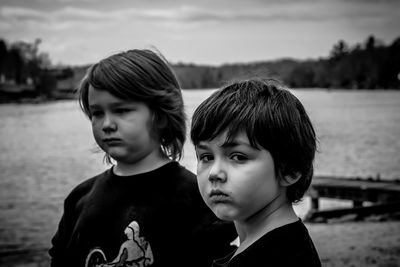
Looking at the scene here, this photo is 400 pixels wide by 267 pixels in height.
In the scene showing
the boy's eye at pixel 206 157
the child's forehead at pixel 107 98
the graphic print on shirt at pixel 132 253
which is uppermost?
the child's forehead at pixel 107 98

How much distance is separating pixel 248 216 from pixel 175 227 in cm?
78

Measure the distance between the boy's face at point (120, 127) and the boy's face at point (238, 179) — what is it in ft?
2.97

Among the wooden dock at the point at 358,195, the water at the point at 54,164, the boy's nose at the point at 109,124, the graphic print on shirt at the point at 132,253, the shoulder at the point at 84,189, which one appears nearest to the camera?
the graphic print on shirt at the point at 132,253

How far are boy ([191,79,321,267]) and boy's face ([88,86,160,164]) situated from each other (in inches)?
31.6

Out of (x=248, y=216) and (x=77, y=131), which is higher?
(x=248, y=216)

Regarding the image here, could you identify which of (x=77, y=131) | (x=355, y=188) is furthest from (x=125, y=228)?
(x=77, y=131)

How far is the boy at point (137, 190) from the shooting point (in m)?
2.61

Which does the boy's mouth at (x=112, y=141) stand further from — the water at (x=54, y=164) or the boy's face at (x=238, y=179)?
the boy's face at (x=238, y=179)

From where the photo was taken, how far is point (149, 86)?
2.87 m

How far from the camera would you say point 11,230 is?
12766 mm

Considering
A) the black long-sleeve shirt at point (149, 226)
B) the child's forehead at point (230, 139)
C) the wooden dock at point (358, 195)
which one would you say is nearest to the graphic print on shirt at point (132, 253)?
the black long-sleeve shirt at point (149, 226)

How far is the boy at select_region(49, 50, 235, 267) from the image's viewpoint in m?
2.61

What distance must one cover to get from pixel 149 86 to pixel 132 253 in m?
0.85

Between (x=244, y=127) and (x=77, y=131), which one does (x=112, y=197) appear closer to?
(x=244, y=127)
